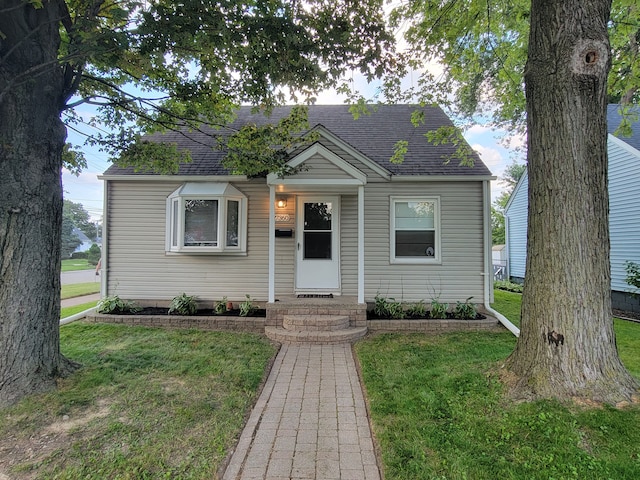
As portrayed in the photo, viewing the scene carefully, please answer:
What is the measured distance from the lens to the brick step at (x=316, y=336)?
546 centimetres

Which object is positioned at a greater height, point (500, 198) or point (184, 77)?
point (500, 198)

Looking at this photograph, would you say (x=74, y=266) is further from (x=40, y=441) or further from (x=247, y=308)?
(x=40, y=441)

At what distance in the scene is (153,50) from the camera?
10.7 ft

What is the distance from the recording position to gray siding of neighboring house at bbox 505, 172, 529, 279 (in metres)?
14.3

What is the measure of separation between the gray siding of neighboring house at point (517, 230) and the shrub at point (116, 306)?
49.3ft

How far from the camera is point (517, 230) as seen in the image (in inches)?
595

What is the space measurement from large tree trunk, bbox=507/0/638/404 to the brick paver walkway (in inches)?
67.3

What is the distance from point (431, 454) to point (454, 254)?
542 cm

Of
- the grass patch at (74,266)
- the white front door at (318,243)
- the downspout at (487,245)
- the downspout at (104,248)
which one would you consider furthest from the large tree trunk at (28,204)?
the grass patch at (74,266)

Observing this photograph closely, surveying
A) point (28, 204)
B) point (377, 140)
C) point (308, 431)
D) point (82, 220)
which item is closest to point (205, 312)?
point (28, 204)

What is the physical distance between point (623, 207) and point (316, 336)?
9900mm

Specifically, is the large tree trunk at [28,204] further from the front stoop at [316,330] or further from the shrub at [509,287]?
the shrub at [509,287]

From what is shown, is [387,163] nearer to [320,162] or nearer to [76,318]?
[320,162]

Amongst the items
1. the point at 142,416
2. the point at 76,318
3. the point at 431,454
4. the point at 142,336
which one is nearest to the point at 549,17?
the point at 431,454
